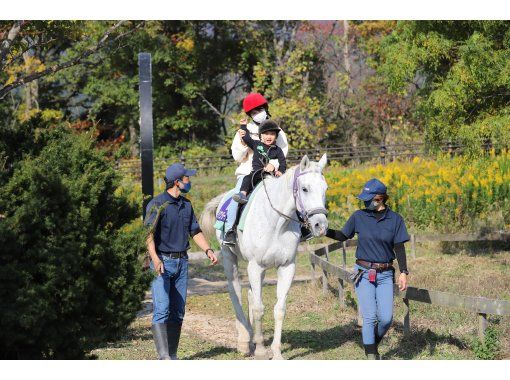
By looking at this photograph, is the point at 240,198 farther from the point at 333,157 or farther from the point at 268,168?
the point at 333,157

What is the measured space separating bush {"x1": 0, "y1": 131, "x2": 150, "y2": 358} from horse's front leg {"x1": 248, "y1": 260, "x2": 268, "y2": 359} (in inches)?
88.6

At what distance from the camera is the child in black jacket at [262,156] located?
10094 mm

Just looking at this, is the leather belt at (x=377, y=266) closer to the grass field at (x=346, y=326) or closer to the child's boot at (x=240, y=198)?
the grass field at (x=346, y=326)

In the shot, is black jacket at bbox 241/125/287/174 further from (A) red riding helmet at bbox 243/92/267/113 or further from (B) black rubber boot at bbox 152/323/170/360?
(B) black rubber boot at bbox 152/323/170/360

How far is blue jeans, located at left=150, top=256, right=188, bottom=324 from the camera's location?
8.91m

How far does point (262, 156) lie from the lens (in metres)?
10.3

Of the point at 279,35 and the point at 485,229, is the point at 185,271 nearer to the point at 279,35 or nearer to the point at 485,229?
the point at 485,229

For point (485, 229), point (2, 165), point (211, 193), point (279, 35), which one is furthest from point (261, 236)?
point (279, 35)

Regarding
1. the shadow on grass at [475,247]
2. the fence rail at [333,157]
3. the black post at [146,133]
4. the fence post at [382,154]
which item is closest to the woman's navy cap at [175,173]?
the black post at [146,133]

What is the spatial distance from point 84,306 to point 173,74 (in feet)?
110

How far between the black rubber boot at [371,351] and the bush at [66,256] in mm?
2448

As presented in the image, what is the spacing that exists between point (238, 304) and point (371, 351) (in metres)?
2.20

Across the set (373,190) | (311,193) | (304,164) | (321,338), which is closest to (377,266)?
(373,190)

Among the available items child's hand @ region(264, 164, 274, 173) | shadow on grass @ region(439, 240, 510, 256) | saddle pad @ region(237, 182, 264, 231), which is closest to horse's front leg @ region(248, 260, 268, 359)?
saddle pad @ region(237, 182, 264, 231)
